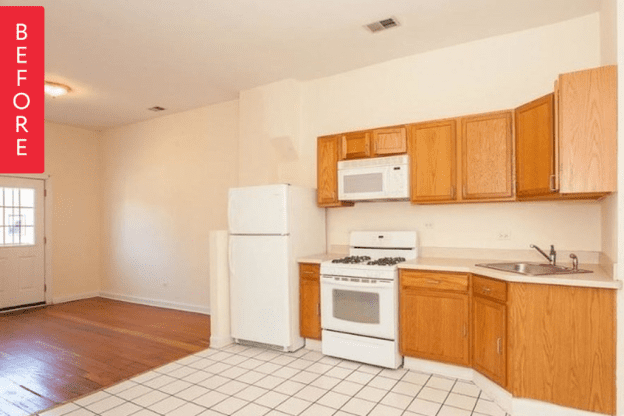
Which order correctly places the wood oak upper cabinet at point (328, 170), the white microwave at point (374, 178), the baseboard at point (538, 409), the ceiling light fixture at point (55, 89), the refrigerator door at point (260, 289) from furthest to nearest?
the ceiling light fixture at point (55, 89), the wood oak upper cabinet at point (328, 170), the refrigerator door at point (260, 289), the white microwave at point (374, 178), the baseboard at point (538, 409)

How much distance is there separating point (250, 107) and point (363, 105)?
1.46m

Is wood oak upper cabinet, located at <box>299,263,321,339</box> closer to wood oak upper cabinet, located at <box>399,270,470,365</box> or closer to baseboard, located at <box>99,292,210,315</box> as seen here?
wood oak upper cabinet, located at <box>399,270,470,365</box>

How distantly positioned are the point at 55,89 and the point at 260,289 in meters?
3.47

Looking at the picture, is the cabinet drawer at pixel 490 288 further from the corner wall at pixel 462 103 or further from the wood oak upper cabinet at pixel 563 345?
the corner wall at pixel 462 103

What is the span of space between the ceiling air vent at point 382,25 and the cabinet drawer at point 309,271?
88.6 inches

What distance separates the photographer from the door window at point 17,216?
575 centimetres

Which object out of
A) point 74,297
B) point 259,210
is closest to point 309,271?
point 259,210

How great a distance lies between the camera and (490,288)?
2768 mm

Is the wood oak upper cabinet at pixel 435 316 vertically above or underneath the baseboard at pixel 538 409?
above

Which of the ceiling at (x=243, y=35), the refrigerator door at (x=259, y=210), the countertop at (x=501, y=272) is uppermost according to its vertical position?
the ceiling at (x=243, y=35)

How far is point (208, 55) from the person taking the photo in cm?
379

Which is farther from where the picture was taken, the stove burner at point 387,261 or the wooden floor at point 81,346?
the stove burner at point 387,261

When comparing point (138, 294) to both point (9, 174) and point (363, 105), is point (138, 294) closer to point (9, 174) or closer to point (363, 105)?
point (9, 174)

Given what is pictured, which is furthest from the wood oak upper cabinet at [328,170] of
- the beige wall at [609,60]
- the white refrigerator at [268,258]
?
the beige wall at [609,60]
